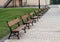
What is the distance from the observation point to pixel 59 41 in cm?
1067

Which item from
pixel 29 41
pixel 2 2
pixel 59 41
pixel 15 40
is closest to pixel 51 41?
pixel 59 41

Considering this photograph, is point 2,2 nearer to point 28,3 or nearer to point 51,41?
point 28,3

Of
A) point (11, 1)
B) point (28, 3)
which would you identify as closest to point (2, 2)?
point (11, 1)

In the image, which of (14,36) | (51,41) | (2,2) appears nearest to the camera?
(51,41)

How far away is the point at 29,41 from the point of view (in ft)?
35.3

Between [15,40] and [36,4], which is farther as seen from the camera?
[36,4]

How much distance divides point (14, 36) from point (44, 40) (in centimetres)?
192

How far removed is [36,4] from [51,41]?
136 feet

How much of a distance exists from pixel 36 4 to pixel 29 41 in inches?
1632

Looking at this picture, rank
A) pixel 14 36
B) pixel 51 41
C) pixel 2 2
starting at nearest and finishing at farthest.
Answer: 1. pixel 51 41
2. pixel 14 36
3. pixel 2 2

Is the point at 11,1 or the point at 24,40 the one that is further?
the point at 11,1

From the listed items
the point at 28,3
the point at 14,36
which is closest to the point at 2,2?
the point at 28,3

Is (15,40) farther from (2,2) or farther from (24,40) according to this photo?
(2,2)

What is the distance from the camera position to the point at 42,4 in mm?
51969
